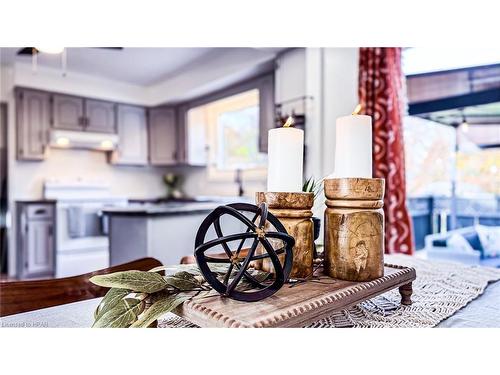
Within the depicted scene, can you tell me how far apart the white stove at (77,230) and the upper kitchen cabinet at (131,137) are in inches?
24.4

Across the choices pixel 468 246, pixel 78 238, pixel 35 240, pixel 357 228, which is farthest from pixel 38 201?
pixel 468 246

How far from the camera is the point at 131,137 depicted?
4180 millimetres

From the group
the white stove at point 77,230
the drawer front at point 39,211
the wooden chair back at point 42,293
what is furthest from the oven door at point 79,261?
the wooden chair back at point 42,293

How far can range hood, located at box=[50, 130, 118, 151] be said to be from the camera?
3.54m

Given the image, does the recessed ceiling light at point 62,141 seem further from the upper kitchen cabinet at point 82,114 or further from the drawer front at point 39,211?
the drawer front at point 39,211

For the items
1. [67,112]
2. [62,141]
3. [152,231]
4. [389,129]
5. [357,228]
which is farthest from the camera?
[67,112]

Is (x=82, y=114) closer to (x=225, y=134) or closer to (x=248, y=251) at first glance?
(x=225, y=134)

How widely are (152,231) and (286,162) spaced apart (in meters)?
1.59

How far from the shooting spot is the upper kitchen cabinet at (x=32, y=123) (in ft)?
11.3

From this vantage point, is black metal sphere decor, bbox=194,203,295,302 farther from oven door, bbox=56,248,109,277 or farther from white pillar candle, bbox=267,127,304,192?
oven door, bbox=56,248,109,277
